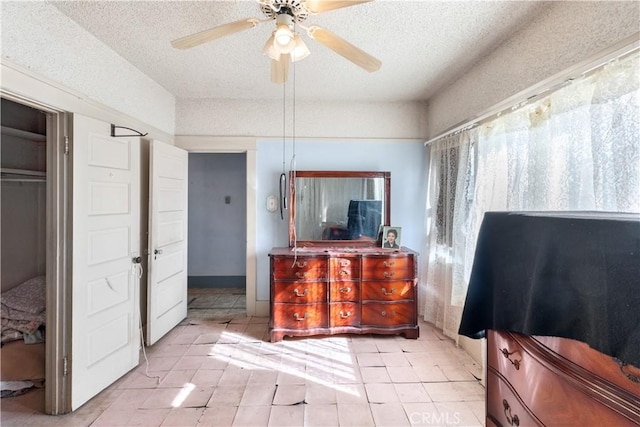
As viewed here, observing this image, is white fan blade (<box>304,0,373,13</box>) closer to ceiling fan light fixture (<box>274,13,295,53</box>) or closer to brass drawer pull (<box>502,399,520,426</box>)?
ceiling fan light fixture (<box>274,13,295,53</box>)

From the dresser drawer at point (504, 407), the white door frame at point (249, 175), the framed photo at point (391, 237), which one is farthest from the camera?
the white door frame at point (249, 175)

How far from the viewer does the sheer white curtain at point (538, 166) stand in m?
1.24

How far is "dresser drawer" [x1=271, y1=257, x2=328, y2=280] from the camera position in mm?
2635

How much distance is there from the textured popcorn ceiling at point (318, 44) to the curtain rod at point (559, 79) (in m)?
0.47

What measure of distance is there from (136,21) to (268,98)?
1.44m

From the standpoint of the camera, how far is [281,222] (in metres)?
3.23

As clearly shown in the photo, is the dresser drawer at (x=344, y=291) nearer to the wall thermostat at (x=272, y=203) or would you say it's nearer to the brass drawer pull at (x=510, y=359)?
the wall thermostat at (x=272, y=203)

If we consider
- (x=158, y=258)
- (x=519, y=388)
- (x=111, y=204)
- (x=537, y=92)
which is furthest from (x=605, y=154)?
(x=158, y=258)

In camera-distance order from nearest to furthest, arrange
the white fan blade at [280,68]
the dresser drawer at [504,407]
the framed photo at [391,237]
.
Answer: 1. the dresser drawer at [504,407]
2. the white fan blade at [280,68]
3. the framed photo at [391,237]

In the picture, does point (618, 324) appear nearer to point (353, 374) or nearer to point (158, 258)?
point (353, 374)

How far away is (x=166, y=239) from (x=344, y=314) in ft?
6.18

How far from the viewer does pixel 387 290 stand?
267 centimetres

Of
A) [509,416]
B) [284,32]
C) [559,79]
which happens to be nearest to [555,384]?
[509,416]

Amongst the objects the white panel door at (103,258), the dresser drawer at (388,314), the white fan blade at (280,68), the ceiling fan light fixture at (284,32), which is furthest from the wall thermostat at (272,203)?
the ceiling fan light fixture at (284,32)
